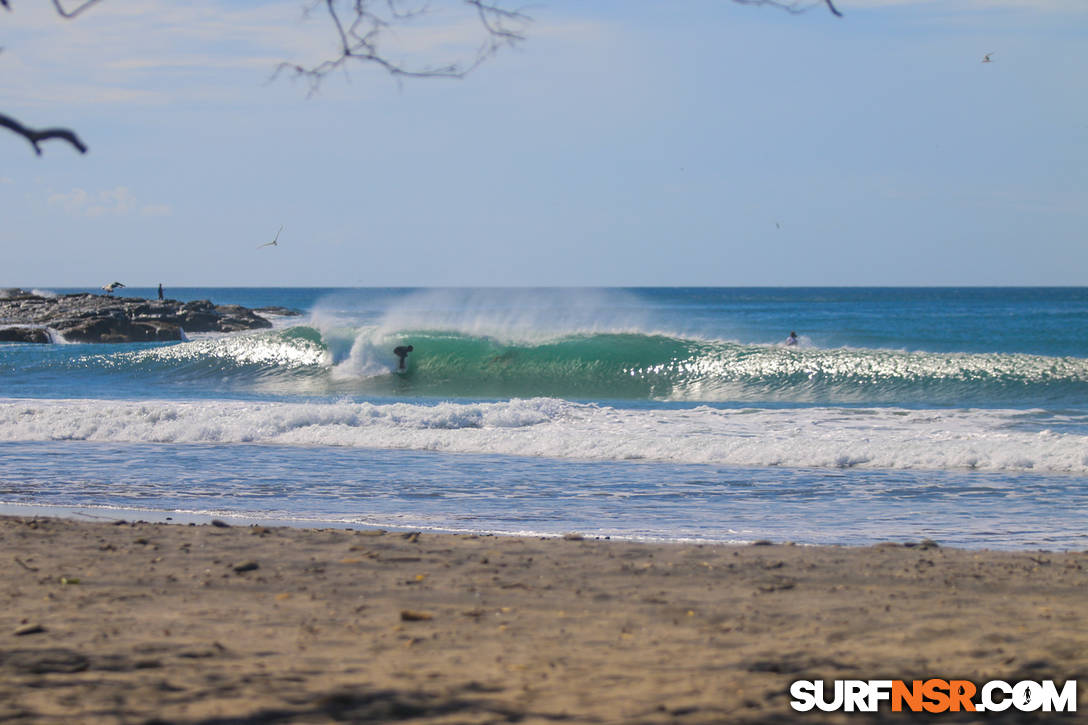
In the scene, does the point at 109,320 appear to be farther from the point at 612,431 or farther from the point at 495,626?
the point at 495,626

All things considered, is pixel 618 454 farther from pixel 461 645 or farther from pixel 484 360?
pixel 484 360

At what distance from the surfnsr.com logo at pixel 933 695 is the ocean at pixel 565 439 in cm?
346

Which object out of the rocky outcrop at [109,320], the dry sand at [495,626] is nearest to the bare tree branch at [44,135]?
the dry sand at [495,626]

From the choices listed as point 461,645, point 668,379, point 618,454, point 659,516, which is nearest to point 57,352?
point 668,379

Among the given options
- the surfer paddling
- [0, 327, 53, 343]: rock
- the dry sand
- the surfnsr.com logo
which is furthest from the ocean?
[0, 327, 53, 343]: rock

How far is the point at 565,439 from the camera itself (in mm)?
12547

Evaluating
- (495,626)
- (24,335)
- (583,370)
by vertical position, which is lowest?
(495,626)

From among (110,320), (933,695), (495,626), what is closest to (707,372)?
(495,626)

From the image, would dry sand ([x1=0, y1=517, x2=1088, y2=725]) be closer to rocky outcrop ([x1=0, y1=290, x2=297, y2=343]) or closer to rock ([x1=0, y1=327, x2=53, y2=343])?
rock ([x1=0, y1=327, x2=53, y2=343])

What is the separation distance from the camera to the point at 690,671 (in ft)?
12.5

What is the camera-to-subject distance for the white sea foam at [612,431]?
11.3 m

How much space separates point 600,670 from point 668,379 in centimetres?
1960

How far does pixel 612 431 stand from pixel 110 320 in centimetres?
3246

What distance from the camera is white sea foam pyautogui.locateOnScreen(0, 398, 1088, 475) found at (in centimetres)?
1133
